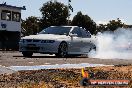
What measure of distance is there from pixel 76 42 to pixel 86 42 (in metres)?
0.92

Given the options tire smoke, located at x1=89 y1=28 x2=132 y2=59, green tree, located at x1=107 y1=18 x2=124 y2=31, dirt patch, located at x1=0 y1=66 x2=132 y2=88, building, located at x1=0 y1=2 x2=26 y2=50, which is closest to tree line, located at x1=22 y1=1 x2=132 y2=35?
green tree, located at x1=107 y1=18 x2=124 y2=31

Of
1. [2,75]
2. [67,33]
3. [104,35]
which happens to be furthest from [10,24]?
[2,75]

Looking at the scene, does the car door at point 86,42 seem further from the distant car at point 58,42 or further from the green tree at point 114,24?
the green tree at point 114,24

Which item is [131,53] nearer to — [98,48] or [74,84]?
[98,48]

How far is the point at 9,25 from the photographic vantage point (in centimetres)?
4541

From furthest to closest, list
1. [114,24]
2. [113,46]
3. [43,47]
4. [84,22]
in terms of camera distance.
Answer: [114,24]
[84,22]
[113,46]
[43,47]

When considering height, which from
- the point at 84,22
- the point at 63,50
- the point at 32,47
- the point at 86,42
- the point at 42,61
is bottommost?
the point at 42,61

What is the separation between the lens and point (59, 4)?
90000 millimetres

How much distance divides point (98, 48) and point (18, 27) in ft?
94.1

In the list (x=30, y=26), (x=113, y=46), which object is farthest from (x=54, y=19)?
(x=113, y=46)

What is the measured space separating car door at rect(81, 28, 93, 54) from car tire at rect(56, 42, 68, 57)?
1561 mm

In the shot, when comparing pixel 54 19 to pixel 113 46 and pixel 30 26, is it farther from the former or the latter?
pixel 113 46

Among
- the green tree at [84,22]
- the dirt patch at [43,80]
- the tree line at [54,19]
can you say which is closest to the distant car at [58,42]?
the dirt patch at [43,80]

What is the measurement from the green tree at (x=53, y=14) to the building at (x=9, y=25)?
3793 cm
